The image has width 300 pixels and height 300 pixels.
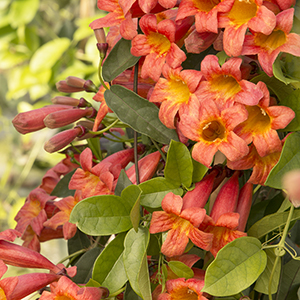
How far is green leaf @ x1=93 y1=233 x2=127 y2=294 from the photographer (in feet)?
1.09

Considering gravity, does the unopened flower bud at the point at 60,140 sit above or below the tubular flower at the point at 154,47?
below

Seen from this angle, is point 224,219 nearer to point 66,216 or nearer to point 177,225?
point 177,225

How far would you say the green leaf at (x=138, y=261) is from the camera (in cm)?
30

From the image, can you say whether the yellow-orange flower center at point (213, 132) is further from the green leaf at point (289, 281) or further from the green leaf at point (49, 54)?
the green leaf at point (49, 54)

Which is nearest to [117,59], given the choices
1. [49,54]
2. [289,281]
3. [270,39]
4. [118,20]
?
[118,20]

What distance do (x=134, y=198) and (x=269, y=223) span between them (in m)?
0.13

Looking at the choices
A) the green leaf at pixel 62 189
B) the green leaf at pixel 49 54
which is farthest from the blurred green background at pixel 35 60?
the green leaf at pixel 62 189

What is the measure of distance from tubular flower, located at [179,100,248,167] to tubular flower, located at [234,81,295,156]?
2 cm

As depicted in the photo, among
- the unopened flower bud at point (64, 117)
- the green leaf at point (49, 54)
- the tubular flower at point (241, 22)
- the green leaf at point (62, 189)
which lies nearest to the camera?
the tubular flower at point (241, 22)

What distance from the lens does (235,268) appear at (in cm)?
29

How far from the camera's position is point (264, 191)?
422mm

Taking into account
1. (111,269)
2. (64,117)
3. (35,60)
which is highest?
(64,117)

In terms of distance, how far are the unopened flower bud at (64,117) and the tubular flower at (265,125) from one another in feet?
0.60

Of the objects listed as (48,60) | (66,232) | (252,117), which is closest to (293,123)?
(252,117)
